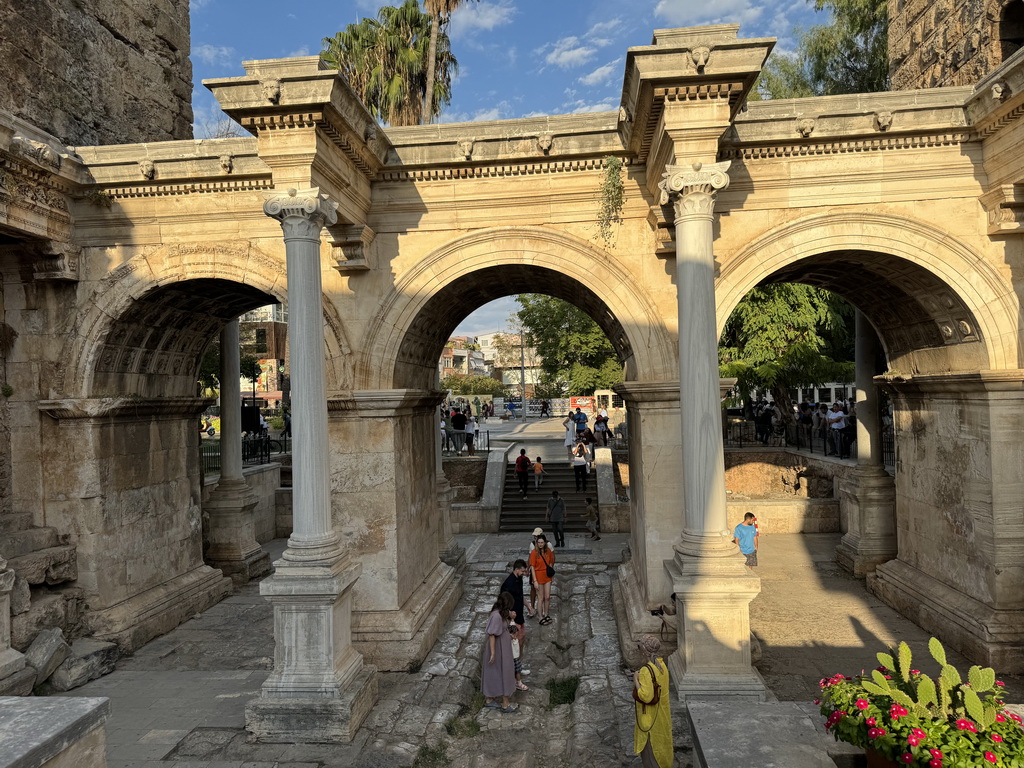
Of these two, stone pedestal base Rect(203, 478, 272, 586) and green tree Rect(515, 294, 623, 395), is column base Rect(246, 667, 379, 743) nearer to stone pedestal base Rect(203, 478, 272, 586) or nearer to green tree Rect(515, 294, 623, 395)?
stone pedestal base Rect(203, 478, 272, 586)

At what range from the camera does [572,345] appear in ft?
107

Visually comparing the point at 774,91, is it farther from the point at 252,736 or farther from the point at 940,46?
the point at 252,736

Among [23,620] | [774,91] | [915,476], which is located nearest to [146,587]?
[23,620]

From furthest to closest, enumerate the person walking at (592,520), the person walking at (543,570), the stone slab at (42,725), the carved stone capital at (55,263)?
the person walking at (592,520) → the person walking at (543,570) → the carved stone capital at (55,263) → the stone slab at (42,725)

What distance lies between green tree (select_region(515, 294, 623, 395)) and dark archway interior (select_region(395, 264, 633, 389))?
68.7 feet

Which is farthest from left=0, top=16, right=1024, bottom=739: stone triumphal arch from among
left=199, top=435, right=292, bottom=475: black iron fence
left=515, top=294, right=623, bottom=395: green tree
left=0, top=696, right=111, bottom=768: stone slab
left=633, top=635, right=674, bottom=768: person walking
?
left=515, top=294, right=623, bottom=395: green tree

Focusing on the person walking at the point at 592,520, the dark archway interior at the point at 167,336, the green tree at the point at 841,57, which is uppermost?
the green tree at the point at 841,57

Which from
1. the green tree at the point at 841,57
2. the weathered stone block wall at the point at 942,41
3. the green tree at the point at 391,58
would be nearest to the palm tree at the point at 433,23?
the green tree at the point at 391,58

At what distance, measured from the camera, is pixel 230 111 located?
22.9ft

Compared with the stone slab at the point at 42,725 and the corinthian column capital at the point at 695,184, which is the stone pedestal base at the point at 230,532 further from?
the corinthian column capital at the point at 695,184

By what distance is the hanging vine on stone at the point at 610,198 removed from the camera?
8188mm

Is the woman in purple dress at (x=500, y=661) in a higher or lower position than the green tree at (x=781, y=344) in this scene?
lower

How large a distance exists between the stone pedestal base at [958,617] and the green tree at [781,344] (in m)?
10.3

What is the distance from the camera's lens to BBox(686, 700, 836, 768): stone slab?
379 centimetres
